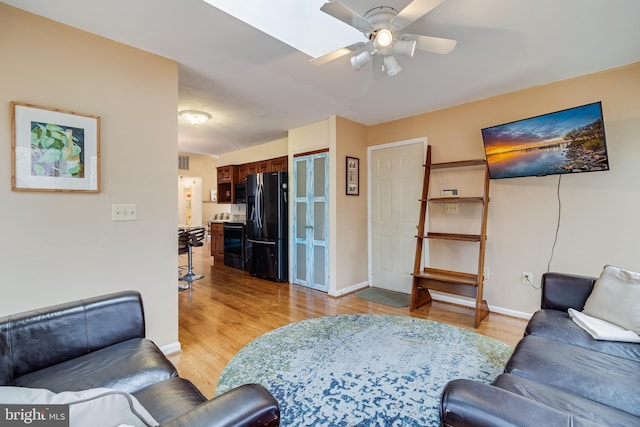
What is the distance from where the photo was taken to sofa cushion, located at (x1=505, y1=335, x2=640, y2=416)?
46.2 inches

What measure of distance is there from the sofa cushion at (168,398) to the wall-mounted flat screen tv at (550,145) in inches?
129

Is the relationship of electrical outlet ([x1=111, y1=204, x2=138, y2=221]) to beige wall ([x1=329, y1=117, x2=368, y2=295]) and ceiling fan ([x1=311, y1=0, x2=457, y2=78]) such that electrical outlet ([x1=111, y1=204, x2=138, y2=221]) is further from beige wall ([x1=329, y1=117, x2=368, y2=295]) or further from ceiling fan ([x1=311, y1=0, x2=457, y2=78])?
beige wall ([x1=329, y1=117, x2=368, y2=295])

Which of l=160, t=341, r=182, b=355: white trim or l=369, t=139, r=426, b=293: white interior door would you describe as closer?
l=160, t=341, r=182, b=355: white trim

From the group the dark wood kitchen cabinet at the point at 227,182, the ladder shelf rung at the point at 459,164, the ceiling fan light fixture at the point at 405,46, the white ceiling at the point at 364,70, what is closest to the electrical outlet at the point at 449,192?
the ladder shelf rung at the point at 459,164

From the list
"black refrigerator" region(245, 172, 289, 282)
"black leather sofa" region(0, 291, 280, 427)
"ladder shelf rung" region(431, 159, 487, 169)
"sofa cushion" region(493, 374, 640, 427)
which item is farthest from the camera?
"black refrigerator" region(245, 172, 289, 282)

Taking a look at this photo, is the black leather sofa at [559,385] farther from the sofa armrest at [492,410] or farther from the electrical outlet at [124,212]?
the electrical outlet at [124,212]

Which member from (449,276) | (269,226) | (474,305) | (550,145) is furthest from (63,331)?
(550,145)

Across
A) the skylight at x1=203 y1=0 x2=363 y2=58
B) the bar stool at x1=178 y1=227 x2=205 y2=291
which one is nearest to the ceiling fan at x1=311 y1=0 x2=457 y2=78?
the skylight at x1=203 y1=0 x2=363 y2=58

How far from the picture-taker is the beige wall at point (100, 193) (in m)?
1.71

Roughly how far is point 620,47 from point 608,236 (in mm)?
1603

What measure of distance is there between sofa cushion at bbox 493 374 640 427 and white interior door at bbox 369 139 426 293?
2.64 m

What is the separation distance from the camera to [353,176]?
13.3 ft

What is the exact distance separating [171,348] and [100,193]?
4.42ft

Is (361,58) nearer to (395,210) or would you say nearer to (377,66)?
(377,66)
